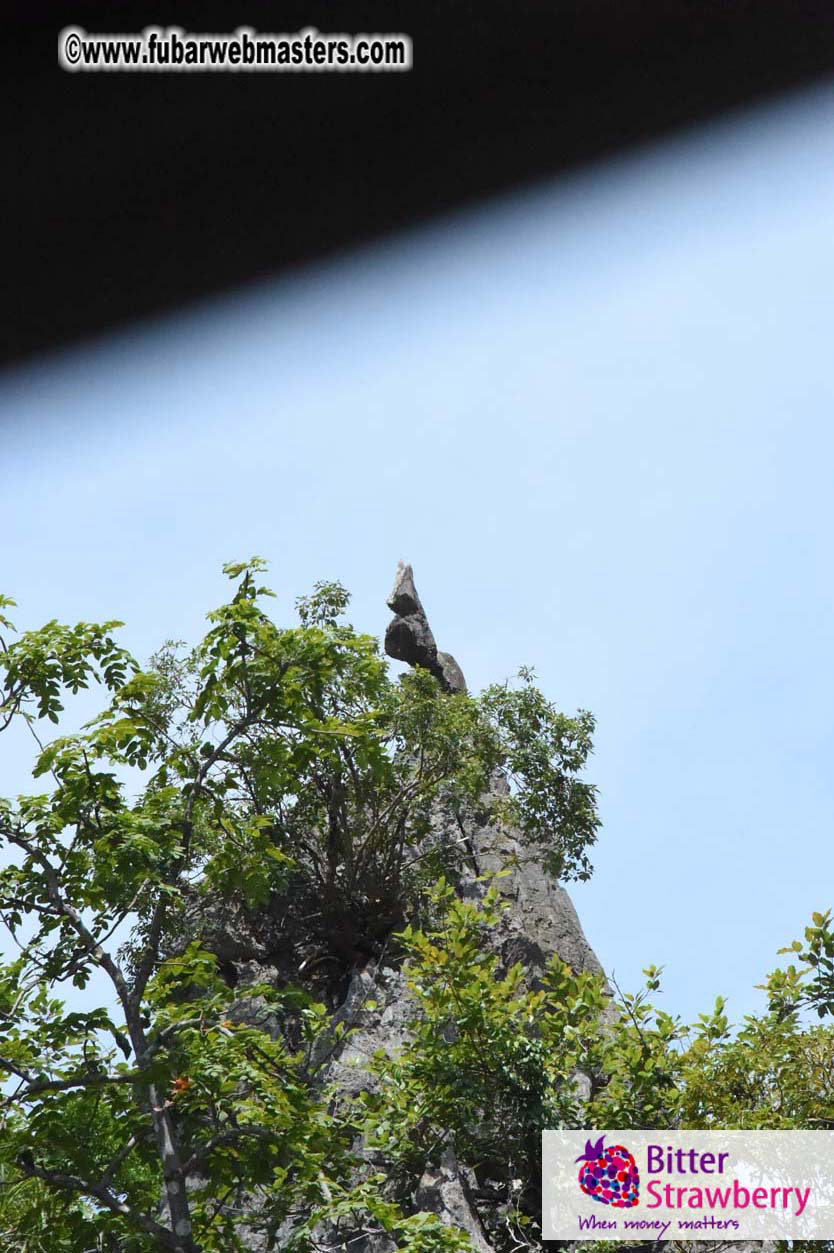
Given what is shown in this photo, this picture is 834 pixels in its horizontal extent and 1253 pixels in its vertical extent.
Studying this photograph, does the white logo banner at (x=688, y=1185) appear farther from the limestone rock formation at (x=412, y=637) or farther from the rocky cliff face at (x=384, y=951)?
the limestone rock formation at (x=412, y=637)

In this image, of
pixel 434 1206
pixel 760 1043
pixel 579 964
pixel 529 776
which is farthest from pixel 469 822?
pixel 760 1043

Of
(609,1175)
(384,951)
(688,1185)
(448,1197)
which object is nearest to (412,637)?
(384,951)

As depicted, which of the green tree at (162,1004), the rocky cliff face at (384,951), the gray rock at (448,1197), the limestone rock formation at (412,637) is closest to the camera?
the green tree at (162,1004)

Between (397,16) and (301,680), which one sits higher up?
(301,680)

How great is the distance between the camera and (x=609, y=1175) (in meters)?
8.34

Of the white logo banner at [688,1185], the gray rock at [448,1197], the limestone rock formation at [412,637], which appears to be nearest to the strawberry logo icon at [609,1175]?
the white logo banner at [688,1185]

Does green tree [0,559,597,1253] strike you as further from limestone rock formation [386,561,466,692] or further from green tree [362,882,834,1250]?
limestone rock formation [386,561,466,692]

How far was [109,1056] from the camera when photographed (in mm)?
7617

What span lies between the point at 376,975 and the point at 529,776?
4.11 m

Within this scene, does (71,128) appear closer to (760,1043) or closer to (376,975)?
(760,1043)

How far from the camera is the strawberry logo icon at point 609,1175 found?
8117 millimetres

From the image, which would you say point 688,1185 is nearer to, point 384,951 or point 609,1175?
point 609,1175

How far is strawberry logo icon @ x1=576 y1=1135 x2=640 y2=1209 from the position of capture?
8.12m

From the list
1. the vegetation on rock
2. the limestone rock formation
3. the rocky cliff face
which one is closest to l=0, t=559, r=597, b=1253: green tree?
the vegetation on rock
